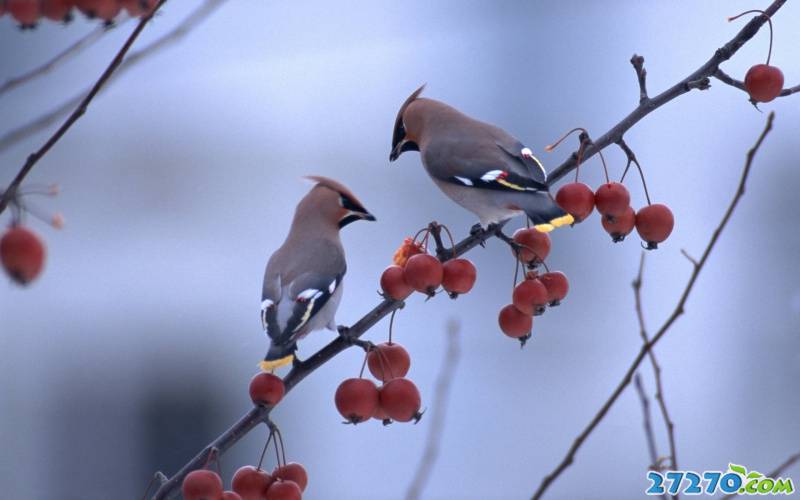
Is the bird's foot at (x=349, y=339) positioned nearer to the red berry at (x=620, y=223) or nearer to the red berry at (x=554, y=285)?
the red berry at (x=554, y=285)

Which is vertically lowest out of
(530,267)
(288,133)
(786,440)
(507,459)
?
(530,267)

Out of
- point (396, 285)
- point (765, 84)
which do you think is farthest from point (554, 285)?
point (765, 84)

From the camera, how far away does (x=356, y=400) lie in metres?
1.58

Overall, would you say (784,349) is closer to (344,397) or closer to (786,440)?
(786,440)

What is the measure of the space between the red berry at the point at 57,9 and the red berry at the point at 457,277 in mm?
633

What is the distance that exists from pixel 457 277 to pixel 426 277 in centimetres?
7

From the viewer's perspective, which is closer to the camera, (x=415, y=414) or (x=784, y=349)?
(x=415, y=414)

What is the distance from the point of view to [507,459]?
21.1 ft

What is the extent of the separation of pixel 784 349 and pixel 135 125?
13.9ft

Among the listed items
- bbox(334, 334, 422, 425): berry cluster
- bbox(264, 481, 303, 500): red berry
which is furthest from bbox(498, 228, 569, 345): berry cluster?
bbox(264, 481, 303, 500): red berry

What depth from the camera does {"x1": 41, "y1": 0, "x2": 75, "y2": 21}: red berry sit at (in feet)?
4.01

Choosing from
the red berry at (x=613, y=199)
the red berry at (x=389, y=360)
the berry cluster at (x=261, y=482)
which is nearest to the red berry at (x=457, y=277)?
the red berry at (x=389, y=360)

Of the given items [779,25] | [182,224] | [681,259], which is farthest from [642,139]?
[182,224]

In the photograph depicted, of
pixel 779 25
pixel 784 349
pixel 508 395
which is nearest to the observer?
pixel 779 25
